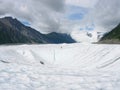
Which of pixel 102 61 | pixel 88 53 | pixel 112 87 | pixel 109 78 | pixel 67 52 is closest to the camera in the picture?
pixel 112 87

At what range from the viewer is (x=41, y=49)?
15.8 metres

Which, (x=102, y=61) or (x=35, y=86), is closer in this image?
(x=35, y=86)

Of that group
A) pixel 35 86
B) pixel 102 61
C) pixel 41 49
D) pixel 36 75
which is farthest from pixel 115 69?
pixel 41 49

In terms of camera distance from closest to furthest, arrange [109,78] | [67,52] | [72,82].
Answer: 1. [72,82]
2. [109,78]
3. [67,52]

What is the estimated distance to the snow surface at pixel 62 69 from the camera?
21.5 ft

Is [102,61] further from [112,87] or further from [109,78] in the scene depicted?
[112,87]

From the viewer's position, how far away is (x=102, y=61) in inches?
444

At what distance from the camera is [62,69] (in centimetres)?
973

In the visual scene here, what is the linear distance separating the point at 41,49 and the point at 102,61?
19.2 feet

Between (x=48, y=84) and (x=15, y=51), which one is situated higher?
(x=15, y=51)

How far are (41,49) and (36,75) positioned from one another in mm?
8006

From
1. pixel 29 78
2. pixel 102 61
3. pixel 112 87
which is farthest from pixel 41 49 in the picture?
pixel 112 87

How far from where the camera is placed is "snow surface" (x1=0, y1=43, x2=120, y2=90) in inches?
257

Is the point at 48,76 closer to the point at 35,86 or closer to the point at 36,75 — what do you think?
the point at 36,75
